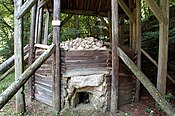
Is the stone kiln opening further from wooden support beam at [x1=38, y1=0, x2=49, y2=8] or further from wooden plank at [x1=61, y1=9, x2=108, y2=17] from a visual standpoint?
wooden plank at [x1=61, y1=9, x2=108, y2=17]

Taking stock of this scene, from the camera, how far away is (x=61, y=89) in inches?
228

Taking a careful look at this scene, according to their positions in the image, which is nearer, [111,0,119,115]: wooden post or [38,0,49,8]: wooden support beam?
[111,0,119,115]: wooden post

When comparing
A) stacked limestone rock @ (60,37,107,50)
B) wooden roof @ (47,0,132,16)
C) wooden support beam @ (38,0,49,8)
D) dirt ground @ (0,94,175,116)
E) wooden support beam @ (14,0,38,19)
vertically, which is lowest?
dirt ground @ (0,94,175,116)

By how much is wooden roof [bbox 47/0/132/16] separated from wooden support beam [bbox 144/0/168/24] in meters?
2.89

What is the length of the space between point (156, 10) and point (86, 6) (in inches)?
163

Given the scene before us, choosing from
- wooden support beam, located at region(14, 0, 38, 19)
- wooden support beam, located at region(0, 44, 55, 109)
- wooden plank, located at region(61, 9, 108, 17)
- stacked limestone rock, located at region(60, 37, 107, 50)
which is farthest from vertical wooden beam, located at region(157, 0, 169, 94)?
wooden plank, located at region(61, 9, 108, 17)

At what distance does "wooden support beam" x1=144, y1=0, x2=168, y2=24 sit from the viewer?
5.02 m

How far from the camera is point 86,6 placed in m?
8.90

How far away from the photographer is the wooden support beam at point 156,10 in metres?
5.02

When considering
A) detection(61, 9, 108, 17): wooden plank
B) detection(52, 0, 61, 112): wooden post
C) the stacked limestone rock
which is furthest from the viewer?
detection(61, 9, 108, 17): wooden plank

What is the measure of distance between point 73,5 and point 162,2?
13.0ft

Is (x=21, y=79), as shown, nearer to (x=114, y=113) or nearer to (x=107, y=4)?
(x=114, y=113)

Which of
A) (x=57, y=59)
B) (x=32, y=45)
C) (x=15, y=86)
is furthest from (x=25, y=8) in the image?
(x=15, y=86)

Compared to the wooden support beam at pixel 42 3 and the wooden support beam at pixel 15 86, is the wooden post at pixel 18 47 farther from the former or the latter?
the wooden support beam at pixel 42 3
